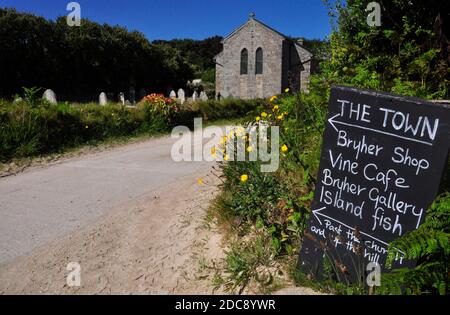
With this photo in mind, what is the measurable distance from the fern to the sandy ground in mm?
1524

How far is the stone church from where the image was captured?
131ft

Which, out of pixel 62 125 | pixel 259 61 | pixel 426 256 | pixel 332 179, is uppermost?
pixel 259 61

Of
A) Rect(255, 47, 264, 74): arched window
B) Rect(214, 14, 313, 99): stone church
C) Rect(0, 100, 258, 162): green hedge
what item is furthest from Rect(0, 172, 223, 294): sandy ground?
Rect(255, 47, 264, 74): arched window

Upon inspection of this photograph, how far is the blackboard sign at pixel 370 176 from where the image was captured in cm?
250

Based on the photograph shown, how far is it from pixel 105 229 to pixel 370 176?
3.07m

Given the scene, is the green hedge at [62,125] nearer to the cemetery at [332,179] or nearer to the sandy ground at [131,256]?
the cemetery at [332,179]

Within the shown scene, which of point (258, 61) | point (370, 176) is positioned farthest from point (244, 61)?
point (370, 176)

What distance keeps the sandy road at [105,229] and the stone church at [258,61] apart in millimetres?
34509

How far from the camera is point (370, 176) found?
2.83 m

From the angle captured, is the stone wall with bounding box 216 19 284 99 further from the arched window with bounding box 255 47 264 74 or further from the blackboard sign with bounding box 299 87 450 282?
the blackboard sign with bounding box 299 87 450 282

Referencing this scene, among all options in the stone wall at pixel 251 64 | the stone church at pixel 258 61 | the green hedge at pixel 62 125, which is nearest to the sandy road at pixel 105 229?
the green hedge at pixel 62 125

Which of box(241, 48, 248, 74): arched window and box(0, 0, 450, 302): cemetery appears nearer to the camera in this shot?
box(0, 0, 450, 302): cemetery

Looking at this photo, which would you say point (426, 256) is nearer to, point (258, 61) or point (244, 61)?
point (258, 61)

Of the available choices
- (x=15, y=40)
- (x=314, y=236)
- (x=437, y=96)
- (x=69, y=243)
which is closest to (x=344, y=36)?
(x=437, y=96)
